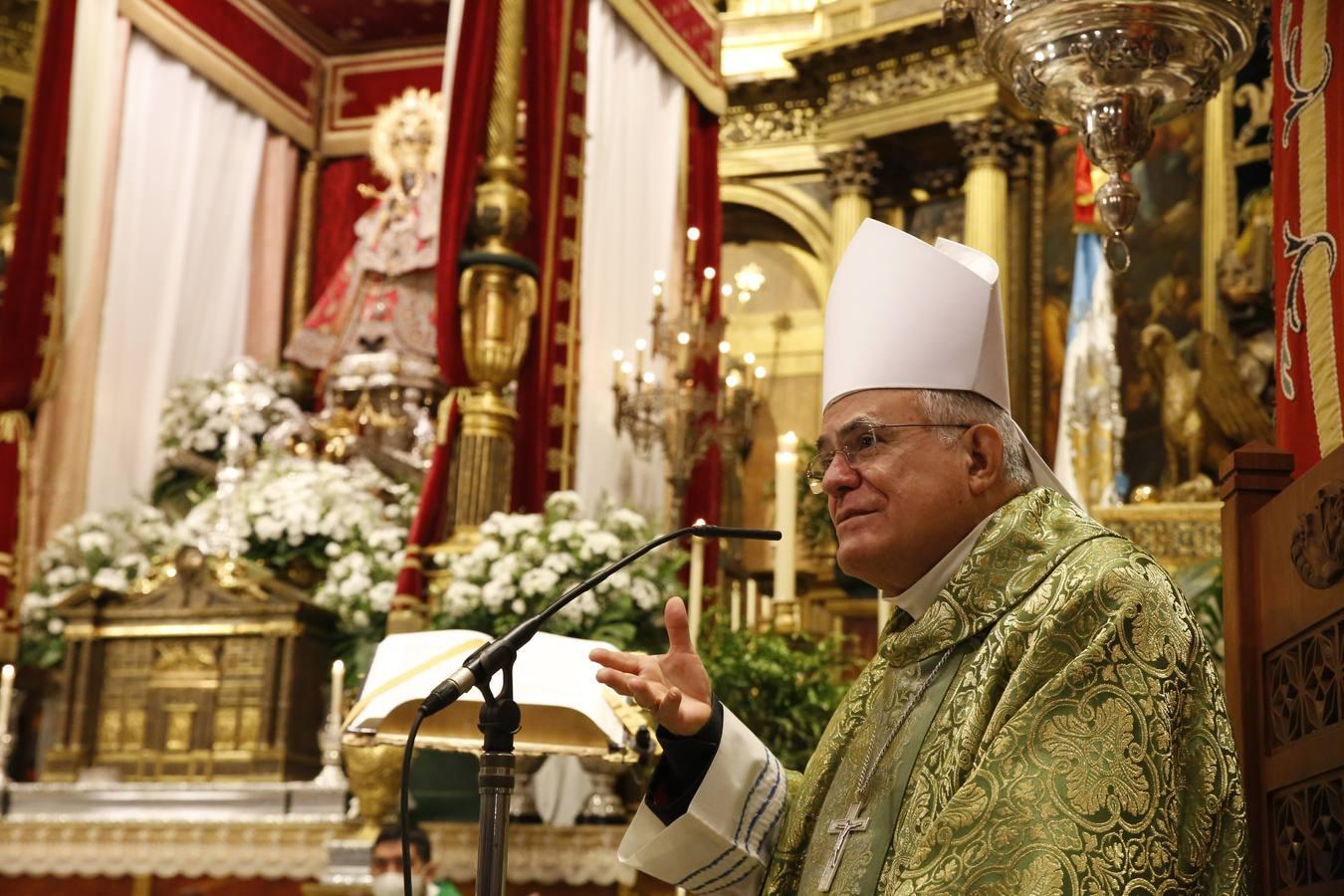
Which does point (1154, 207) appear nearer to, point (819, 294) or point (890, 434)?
point (819, 294)

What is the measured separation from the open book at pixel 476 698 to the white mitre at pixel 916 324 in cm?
89

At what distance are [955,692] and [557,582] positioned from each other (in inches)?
123

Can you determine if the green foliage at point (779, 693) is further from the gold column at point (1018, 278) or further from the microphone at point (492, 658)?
the gold column at point (1018, 278)

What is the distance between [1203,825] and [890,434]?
62cm

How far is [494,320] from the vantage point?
5.89 m

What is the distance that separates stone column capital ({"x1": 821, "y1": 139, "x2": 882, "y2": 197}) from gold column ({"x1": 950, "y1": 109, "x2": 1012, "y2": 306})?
76cm

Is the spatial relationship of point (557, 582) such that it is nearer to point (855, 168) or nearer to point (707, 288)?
point (707, 288)

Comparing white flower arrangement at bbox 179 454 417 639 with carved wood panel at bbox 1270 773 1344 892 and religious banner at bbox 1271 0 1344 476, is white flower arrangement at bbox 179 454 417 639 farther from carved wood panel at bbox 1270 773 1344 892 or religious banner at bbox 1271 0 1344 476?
carved wood panel at bbox 1270 773 1344 892

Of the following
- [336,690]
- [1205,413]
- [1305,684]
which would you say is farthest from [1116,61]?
[1205,413]

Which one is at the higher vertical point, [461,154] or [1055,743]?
[461,154]

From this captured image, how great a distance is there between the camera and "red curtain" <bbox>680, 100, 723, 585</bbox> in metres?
7.19

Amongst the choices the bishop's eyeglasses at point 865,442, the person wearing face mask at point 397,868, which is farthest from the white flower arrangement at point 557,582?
the bishop's eyeglasses at point 865,442

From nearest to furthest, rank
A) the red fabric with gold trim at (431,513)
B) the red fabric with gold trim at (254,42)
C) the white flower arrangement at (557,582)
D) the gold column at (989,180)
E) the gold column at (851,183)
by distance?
the white flower arrangement at (557,582) < the red fabric with gold trim at (431,513) < the red fabric with gold trim at (254,42) < the gold column at (989,180) < the gold column at (851,183)

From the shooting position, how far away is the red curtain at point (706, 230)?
7191 mm
